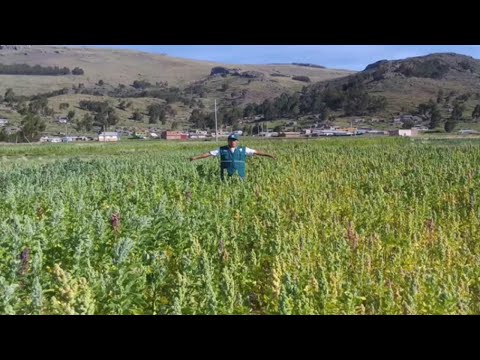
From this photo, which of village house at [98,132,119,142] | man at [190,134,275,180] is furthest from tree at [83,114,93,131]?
man at [190,134,275,180]

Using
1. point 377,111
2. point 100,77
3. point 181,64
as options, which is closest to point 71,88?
point 100,77

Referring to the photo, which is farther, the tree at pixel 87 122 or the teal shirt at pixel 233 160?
the tree at pixel 87 122

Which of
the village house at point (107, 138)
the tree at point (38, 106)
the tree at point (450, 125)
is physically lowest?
the village house at point (107, 138)

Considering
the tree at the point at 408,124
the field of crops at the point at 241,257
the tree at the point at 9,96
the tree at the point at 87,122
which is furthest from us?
the tree at the point at 9,96

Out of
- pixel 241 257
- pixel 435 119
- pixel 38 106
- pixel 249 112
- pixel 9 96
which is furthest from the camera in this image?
pixel 9 96

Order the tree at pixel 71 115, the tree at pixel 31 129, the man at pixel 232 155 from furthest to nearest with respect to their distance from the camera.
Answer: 1. the tree at pixel 71 115
2. the tree at pixel 31 129
3. the man at pixel 232 155

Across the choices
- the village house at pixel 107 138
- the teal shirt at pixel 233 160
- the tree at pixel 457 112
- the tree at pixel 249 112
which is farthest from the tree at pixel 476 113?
the teal shirt at pixel 233 160

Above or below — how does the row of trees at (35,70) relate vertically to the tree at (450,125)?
above

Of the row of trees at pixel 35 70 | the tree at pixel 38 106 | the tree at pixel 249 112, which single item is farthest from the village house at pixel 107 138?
the row of trees at pixel 35 70

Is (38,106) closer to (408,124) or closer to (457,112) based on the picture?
(408,124)

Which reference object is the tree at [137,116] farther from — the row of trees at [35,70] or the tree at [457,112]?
the row of trees at [35,70]

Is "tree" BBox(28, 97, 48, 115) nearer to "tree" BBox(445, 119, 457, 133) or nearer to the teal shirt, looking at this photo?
"tree" BBox(445, 119, 457, 133)

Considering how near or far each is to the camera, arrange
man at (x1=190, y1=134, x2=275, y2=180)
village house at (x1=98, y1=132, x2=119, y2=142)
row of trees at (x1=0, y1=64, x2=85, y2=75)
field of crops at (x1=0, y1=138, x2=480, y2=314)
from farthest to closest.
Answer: row of trees at (x1=0, y1=64, x2=85, y2=75) < village house at (x1=98, y1=132, x2=119, y2=142) < man at (x1=190, y1=134, x2=275, y2=180) < field of crops at (x1=0, y1=138, x2=480, y2=314)

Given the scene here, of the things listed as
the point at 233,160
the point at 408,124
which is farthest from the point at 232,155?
the point at 408,124
